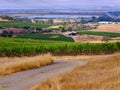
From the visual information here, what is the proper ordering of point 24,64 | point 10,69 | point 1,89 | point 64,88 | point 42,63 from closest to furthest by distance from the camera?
point 64,88 → point 1,89 → point 10,69 → point 24,64 → point 42,63

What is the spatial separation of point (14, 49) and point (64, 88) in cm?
4348

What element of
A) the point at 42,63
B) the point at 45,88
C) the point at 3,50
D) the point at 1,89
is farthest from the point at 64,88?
the point at 3,50

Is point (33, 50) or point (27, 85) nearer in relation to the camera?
point (27, 85)

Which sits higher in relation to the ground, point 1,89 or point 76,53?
point 1,89

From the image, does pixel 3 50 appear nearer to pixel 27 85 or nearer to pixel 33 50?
pixel 33 50

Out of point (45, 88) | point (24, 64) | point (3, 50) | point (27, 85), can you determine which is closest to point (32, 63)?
point (24, 64)

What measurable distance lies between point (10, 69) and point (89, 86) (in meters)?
9.08

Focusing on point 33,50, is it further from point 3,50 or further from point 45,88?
point 45,88

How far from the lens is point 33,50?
56781 millimetres

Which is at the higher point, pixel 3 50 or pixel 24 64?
pixel 24 64

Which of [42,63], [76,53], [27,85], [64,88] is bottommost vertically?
[76,53]

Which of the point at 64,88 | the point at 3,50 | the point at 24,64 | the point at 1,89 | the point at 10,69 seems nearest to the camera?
the point at 64,88

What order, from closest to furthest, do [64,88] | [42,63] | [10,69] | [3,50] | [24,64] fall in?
[64,88], [10,69], [24,64], [42,63], [3,50]

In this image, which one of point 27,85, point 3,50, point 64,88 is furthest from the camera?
point 3,50
